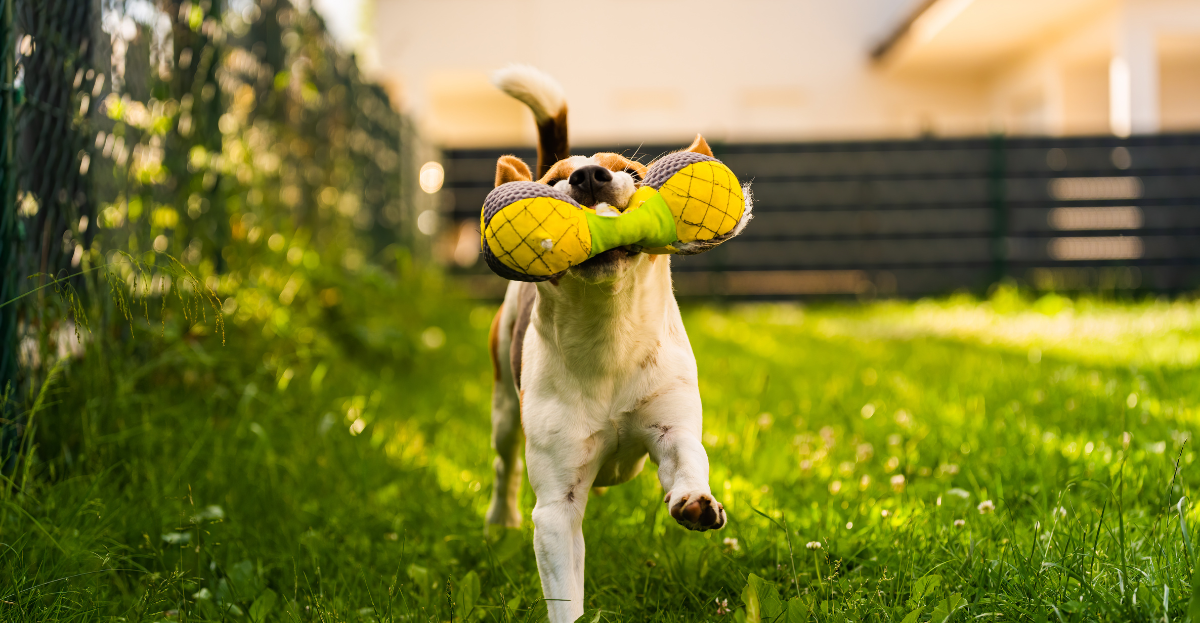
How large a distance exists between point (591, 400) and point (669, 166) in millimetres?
528

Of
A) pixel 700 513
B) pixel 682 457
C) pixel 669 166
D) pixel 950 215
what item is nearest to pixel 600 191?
Result: pixel 669 166

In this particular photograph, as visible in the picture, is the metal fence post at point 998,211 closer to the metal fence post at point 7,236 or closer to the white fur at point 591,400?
the white fur at point 591,400

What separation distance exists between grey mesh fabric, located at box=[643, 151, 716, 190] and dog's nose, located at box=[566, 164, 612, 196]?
106 mm

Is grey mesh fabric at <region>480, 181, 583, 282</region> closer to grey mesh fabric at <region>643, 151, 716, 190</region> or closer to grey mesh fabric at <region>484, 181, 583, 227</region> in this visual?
grey mesh fabric at <region>484, 181, 583, 227</region>

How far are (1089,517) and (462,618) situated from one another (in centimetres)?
164

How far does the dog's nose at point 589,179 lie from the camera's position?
1772mm

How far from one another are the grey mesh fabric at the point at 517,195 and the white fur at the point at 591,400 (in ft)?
0.71

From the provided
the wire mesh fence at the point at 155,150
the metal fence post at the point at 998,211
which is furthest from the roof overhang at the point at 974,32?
the wire mesh fence at the point at 155,150

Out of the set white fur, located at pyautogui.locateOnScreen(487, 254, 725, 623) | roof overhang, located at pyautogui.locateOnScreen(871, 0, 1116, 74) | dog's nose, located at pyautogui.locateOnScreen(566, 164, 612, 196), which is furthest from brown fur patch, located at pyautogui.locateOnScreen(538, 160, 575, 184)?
roof overhang, located at pyautogui.locateOnScreen(871, 0, 1116, 74)

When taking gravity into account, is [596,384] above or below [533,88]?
below

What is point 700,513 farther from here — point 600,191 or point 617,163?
point 617,163

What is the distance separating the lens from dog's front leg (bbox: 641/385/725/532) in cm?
156

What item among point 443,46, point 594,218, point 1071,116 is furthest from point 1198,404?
point 443,46

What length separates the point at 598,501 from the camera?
2686 mm
